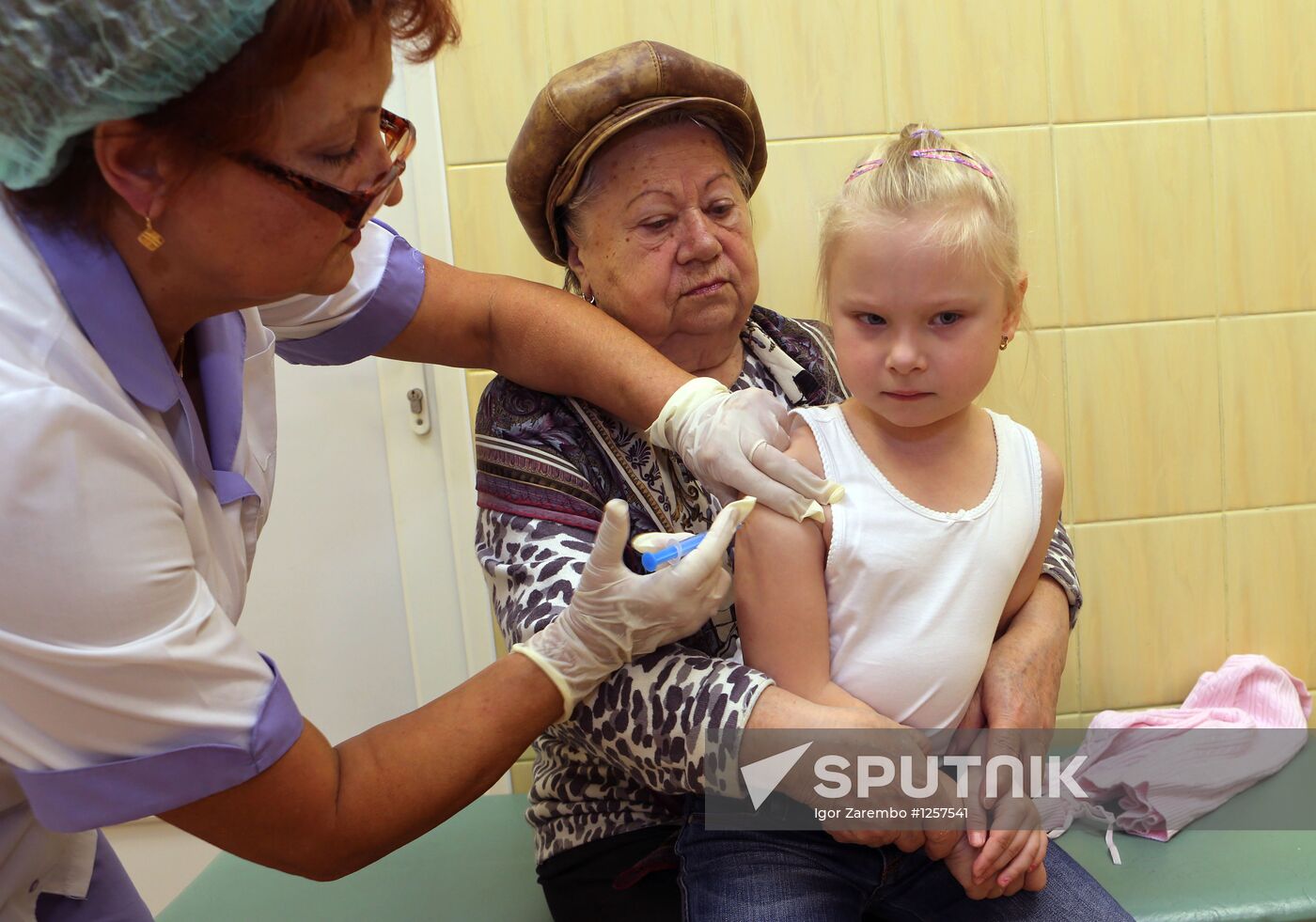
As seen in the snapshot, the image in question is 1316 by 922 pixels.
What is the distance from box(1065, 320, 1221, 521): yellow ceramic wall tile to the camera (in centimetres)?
234

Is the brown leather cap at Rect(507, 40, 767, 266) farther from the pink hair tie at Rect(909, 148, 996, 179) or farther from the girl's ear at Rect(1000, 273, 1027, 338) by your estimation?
the girl's ear at Rect(1000, 273, 1027, 338)

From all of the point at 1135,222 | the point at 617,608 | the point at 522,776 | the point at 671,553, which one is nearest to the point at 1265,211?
the point at 1135,222

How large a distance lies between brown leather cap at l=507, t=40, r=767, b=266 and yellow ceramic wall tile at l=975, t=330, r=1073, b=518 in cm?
103

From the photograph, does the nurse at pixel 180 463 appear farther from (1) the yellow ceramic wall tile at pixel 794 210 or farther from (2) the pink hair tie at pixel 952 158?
(1) the yellow ceramic wall tile at pixel 794 210

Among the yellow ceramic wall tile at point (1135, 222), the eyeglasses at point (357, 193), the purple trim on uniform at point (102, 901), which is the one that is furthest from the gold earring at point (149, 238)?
the yellow ceramic wall tile at point (1135, 222)

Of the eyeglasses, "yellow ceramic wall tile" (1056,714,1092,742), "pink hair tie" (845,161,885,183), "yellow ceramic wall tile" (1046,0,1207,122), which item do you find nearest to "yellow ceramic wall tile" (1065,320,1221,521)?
"yellow ceramic wall tile" (1056,714,1092,742)

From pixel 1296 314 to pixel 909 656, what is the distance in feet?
5.46

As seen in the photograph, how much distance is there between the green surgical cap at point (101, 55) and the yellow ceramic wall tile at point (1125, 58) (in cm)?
189

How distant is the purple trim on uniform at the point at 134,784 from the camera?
94 centimetres

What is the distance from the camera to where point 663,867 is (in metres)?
1.48

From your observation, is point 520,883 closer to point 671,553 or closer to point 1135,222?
point 671,553

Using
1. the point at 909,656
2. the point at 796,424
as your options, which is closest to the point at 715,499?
the point at 796,424

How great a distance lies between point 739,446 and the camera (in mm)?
1337

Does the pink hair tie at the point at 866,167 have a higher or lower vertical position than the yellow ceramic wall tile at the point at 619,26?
lower
